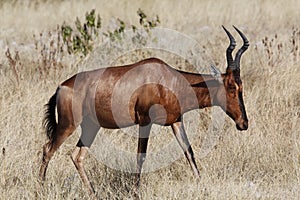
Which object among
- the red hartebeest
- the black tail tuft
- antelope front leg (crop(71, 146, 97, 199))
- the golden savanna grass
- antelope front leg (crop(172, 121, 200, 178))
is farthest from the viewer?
antelope front leg (crop(172, 121, 200, 178))

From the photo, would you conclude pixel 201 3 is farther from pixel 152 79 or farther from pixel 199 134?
pixel 152 79

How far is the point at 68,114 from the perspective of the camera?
646 cm

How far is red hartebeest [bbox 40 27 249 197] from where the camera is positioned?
6414 millimetres

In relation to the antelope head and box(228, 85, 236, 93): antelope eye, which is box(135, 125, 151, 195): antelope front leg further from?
box(228, 85, 236, 93): antelope eye

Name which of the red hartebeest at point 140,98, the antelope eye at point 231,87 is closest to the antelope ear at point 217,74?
the red hartebeest at point 140,98

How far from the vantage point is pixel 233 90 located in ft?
21.0

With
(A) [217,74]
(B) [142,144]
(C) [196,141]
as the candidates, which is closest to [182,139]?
(B) [142,144]

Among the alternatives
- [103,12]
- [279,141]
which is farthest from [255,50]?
[103,12]

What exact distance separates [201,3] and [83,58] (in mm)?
6425

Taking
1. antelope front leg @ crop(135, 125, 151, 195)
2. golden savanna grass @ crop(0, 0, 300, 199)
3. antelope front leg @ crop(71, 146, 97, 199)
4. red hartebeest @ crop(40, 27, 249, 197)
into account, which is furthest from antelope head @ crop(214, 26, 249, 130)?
antelope front leg @ crop(71, 146, 97, 199)

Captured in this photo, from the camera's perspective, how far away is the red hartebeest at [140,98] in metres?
6.41

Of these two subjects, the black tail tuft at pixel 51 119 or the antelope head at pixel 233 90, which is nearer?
the antelope head at pixel 233 90

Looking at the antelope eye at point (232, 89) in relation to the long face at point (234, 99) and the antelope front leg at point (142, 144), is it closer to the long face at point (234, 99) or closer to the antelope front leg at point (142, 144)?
the long face at point (234, 99)

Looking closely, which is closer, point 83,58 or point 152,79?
point 152,79
